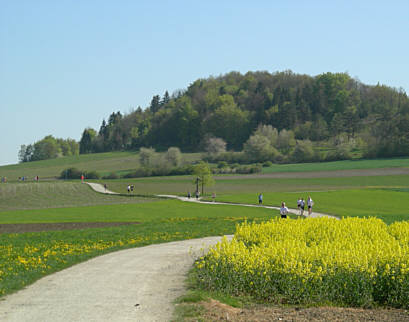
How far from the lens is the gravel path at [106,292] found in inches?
472

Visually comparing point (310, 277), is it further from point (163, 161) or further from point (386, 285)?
point (163, 161)

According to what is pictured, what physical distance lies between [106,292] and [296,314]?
210 inches

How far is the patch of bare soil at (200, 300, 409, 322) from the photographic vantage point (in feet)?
37.9

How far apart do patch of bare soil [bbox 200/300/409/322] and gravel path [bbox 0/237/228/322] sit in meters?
1.12

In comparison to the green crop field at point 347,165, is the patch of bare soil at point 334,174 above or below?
below

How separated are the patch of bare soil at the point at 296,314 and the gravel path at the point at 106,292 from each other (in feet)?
3.66

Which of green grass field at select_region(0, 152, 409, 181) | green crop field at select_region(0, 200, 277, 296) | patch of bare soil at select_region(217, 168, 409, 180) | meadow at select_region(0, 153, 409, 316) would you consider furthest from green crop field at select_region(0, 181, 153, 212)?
green grass field at select_region(0, 152, 409, 181)

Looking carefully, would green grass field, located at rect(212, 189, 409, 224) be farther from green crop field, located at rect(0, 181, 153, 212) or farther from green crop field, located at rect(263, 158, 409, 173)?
green crop field, located at rect(263, 158, 409, 173)

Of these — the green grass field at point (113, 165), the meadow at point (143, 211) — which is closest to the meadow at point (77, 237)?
the meadow at point (143, 211)

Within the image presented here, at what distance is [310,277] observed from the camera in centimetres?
1298

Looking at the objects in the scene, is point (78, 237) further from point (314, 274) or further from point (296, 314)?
point (296, 314)

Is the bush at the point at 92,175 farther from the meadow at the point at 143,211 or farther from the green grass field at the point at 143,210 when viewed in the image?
the meadow at the point at 143,211

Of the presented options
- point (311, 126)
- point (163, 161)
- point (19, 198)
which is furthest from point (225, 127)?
point (19, 198)

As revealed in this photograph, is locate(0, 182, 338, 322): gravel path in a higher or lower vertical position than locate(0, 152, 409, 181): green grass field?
lower
